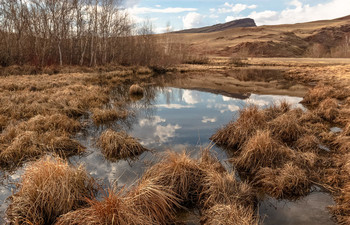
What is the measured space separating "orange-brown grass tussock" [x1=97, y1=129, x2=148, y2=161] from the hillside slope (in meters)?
86.8

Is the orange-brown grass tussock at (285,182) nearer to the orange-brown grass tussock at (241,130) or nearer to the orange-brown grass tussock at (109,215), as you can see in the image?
the orange-brown grass tussock at (241,130)

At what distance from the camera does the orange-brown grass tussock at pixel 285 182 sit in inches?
203

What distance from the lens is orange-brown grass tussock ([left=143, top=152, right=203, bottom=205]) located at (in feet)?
16.2

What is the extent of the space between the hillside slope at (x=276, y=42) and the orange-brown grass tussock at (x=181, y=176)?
88.4 metres

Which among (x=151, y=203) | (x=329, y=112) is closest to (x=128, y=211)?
(x=151, y=203)

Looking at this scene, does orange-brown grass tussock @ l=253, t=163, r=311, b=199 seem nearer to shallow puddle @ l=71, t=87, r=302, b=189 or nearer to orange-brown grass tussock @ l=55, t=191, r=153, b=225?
shallow puddle @ l=71, t=87, r=302, b=189

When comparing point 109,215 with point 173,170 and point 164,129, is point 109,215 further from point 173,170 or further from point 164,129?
point 164,129

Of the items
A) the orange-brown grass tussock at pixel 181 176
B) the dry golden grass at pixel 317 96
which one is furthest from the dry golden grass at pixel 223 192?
the dry golden grass at pixel 317 96

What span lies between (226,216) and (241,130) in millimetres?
4611

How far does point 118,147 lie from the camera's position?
7348 millimetres

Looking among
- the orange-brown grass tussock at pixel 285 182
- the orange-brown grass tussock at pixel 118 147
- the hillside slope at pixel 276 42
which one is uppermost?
the hillside slope at pixel 276 42

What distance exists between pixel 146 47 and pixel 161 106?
80.6 ft

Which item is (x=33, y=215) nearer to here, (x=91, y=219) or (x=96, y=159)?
(x=91, y=219)

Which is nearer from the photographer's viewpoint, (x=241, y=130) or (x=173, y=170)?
(x=173, y=170)
